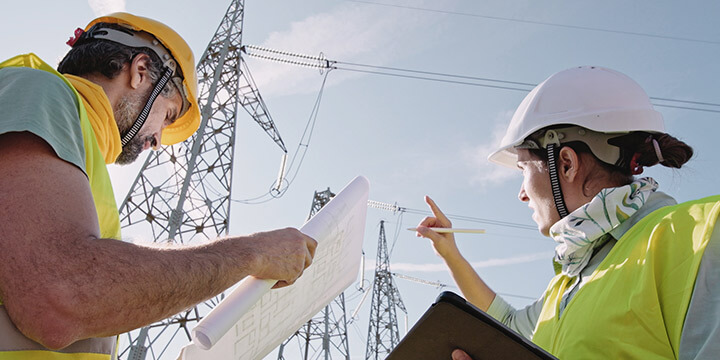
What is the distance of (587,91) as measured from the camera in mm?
2293

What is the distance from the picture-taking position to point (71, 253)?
1.16 metres

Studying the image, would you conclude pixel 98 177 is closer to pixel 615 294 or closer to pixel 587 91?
pixel 615 294

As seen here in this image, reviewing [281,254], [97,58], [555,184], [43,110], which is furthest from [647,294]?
[97,58]

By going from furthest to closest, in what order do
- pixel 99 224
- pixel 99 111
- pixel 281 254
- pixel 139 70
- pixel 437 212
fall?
1. pixel 437 212
2. pixel 139 70
3. pixel 99 111
4. pixel 281 254
5. pixel 99 224

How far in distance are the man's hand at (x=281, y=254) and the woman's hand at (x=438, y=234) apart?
4.10 ft

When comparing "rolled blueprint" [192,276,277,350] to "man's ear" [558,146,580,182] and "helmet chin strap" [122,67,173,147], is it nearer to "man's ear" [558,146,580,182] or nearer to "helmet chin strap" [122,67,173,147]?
"helmet chin strap" [122,67,173,147]

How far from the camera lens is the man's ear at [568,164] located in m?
2.15

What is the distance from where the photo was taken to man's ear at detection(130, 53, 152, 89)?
215cm

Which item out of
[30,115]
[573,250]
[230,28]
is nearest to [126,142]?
[30,115]

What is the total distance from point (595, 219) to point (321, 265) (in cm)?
107

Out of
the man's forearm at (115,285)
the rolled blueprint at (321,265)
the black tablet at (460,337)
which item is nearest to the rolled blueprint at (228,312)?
the rolled blueprint at (321,265)

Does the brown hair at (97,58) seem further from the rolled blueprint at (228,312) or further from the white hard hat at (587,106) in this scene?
the white hard hat at (587,106)

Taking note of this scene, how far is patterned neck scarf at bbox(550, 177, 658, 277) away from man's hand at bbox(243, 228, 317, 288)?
3.16 feet

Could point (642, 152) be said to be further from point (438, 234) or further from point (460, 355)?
point (460, 355)
